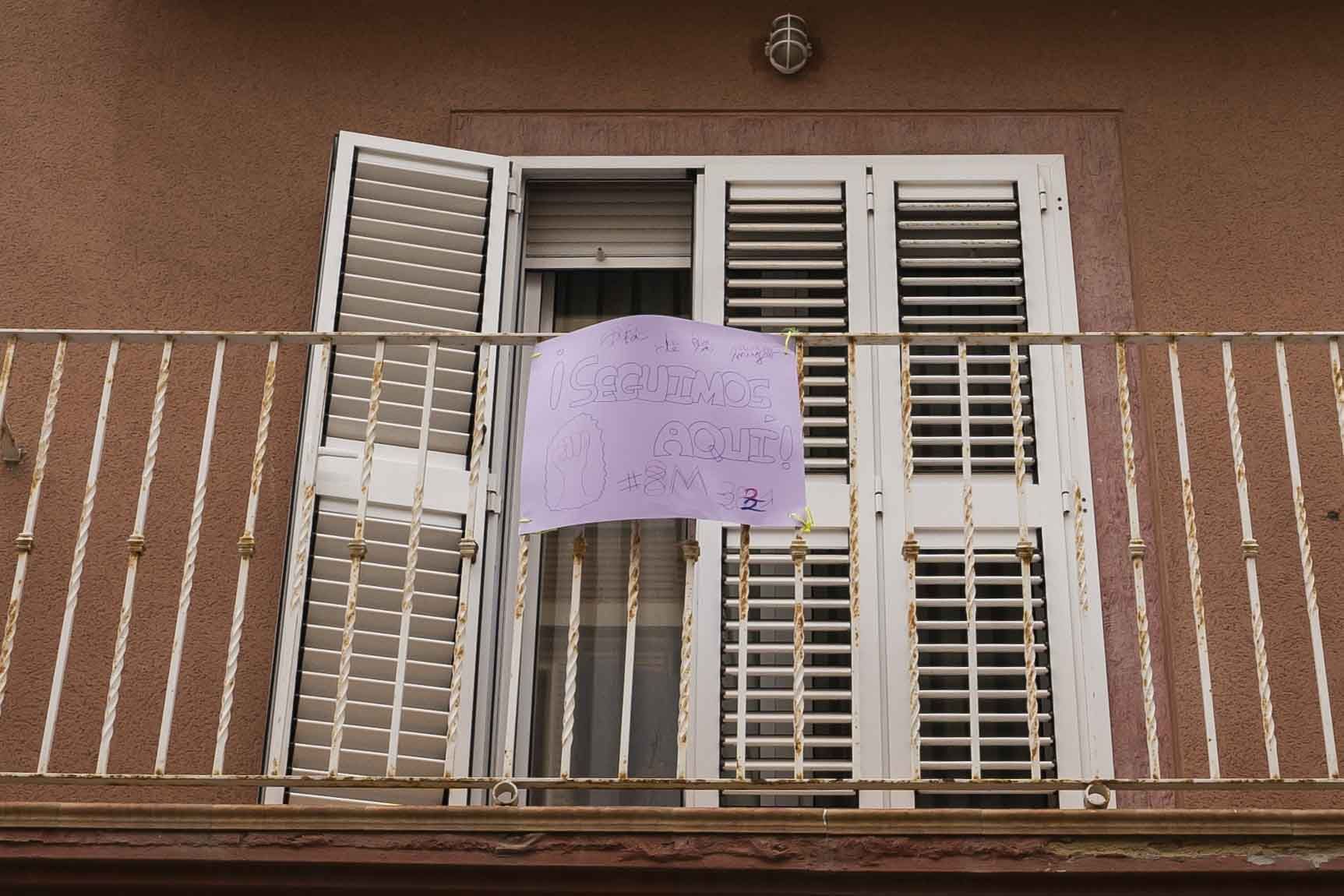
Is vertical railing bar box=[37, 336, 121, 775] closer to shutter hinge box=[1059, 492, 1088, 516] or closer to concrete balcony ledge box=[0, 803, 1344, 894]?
concrete balcony ledge box=[0, 803, 1344, 894]

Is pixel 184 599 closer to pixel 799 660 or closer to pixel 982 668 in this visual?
pixel 799 660

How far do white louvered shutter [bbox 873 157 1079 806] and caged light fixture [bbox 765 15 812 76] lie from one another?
523mm

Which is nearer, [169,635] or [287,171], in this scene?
[169,635]

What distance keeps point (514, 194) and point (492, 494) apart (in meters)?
1.10

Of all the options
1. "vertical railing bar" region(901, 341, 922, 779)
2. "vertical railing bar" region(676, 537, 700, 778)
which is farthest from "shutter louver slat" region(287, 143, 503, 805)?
"vertical railing bar" region(901, 341, 922, 779)

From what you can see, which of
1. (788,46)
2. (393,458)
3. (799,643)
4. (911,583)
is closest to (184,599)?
(393,458)

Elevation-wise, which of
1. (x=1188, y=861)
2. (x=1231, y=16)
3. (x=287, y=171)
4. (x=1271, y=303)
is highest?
(x=1231, y=16)

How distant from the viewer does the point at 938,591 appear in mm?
5344

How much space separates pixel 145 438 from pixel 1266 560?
11.9ft

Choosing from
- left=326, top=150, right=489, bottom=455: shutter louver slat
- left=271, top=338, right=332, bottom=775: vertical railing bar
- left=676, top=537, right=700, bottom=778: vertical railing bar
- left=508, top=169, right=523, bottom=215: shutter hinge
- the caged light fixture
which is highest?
the caged light fixture

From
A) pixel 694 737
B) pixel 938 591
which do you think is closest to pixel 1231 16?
pixel 938 591

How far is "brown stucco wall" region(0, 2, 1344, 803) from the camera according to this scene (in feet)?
17.7

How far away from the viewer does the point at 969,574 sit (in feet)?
14.2

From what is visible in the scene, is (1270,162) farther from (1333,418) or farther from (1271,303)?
(1333,418)
